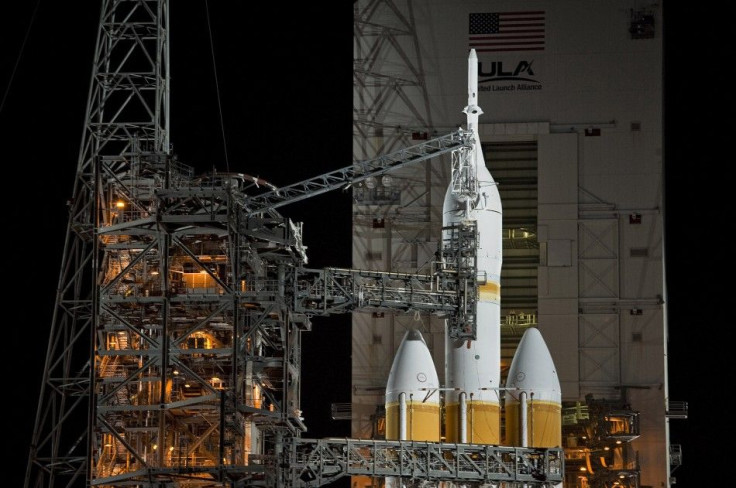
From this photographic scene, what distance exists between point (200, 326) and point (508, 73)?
2510 cm

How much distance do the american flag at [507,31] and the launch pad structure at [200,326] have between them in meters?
16.7

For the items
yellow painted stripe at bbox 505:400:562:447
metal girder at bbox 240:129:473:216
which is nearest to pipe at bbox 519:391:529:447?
yellow painted stripe at bbox 505:400:562:447

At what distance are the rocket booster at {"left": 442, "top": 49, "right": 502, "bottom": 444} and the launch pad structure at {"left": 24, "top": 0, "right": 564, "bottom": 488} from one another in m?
1.13

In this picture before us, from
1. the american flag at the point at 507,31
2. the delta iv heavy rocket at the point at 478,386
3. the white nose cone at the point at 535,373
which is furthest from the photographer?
the american flag at the point at 507,31

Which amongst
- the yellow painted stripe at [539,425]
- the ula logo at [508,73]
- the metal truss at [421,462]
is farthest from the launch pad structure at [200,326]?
the ula logo at [508,73]

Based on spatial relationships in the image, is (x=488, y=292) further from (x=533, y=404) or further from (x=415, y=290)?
(x=533, y=404)

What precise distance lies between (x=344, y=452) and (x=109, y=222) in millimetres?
11228

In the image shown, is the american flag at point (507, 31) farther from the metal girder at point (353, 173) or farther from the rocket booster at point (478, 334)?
the rocket booster at point (478, 334)

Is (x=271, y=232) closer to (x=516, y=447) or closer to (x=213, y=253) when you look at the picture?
(x=213, y=253)

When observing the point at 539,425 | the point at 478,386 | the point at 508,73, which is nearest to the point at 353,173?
the point at 478,386

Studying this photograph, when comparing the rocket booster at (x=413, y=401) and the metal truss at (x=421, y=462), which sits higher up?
the rocket booster at (x=413, y=401)

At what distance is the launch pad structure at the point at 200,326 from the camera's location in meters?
62.6

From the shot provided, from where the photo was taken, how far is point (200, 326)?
63.5 meters

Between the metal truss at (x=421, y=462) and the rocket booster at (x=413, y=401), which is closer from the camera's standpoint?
the metal truss at (x=421, y=462)
